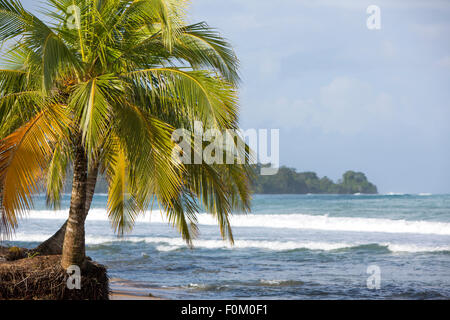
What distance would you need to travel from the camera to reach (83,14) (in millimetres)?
6613

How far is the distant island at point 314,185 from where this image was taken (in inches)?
2405

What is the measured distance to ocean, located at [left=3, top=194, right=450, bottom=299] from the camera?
11.9 m

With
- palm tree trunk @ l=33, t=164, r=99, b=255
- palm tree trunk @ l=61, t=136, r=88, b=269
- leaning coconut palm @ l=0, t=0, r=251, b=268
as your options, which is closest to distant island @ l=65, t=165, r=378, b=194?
palm tree trunk @ l=33, t=164, r=99, b=255

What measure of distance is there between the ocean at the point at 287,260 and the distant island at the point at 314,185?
94.9ft

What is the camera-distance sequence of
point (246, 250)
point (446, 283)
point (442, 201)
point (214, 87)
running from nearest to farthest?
point (214, 87) < point (446, 283) < point (246, 250) < point (442, 201)

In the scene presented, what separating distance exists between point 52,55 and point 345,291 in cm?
897

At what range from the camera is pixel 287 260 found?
55.5ft

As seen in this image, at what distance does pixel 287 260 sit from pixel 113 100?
12.2m

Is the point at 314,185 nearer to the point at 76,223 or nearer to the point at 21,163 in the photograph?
the point at 76,223

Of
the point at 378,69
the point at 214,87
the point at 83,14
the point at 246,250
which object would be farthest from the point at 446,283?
the point at 378,69

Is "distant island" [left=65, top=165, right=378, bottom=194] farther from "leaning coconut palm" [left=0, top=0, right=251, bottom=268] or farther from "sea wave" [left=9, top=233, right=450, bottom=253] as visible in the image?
"leaning coconut palm" [left=0, top=0, right=251, bottom=268]

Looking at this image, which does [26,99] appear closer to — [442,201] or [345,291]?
[345,291]

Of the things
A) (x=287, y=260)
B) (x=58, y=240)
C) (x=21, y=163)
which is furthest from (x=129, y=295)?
(x=287, y=260)

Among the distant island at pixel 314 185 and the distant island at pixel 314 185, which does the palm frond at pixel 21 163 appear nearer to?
the distant island at pixel 314 185
